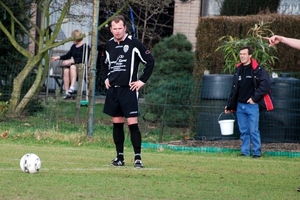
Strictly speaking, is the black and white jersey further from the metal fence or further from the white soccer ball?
the metal fence

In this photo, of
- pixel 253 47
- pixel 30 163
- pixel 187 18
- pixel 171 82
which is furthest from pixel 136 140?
pixel 187 18

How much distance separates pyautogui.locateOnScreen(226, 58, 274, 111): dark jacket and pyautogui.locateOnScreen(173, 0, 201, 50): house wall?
8932 mm

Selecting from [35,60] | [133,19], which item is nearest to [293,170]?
[35,60]

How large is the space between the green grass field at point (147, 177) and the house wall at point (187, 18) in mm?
9757

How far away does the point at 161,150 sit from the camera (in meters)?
15.3

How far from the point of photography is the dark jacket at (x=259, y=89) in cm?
1457

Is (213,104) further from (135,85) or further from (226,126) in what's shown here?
(135,85)

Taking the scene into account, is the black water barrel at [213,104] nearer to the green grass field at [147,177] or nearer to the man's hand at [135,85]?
the green grass field at [147,177]

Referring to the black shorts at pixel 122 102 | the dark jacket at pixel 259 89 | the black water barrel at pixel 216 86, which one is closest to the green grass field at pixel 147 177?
the black shorts at pixel 122 102

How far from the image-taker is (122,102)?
37.3 feet

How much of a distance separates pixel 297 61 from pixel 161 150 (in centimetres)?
452

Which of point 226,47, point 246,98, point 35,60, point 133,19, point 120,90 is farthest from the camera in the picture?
point 133,19

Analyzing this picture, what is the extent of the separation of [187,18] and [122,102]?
43.1ft

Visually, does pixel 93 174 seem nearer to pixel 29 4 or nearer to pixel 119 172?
pixel 119 172
